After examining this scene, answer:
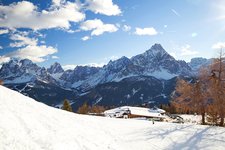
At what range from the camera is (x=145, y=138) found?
94.5ft

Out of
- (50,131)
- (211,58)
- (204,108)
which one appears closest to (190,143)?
(50,131)

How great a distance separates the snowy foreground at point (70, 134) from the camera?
18.7m

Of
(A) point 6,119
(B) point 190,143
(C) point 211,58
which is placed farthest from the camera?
(C) point 211,58

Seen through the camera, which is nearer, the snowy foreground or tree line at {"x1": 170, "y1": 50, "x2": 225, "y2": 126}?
the snowy foreground

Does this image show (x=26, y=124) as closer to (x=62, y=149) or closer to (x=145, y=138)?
(x=62, y=149)

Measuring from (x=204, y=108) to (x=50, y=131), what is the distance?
112ft

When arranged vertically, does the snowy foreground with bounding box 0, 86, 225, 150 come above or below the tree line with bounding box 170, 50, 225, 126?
below

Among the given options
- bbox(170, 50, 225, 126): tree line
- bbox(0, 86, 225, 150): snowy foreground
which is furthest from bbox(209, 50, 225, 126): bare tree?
bbox(0, 86, 225, 150): snowy foreground

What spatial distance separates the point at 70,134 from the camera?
23047 mm

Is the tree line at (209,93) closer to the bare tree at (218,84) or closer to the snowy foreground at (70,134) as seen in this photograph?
the bare tree at (218,84)

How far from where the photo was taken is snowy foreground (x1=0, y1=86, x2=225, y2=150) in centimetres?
1866

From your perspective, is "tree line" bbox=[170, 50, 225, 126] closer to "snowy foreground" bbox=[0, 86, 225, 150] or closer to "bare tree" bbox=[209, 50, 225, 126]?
"bare tree" bbox=[209, 50, 225, 126]

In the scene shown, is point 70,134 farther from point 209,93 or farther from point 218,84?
point 209,93

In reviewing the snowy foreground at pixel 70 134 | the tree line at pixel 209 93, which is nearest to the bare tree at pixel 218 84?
the tree line at pixel 209 93
